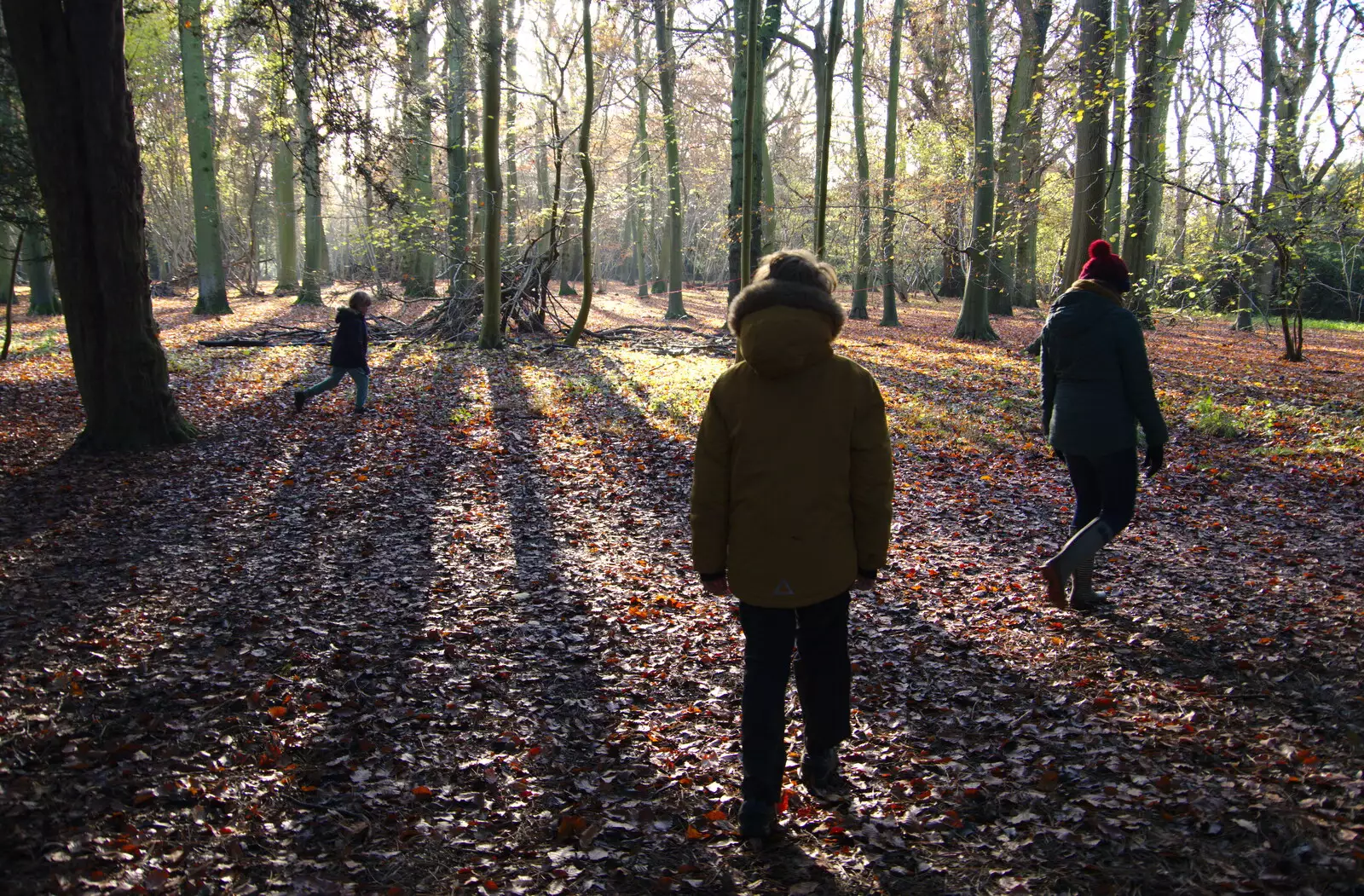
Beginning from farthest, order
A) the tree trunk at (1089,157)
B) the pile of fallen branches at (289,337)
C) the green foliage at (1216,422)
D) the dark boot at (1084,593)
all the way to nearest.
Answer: the pile of fallen branches at (289,337) → the tree trunk at (1089,157) → the green foliage at (1216,422) → the dark boot at (1084,593)

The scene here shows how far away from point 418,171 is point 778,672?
2112 centimetres

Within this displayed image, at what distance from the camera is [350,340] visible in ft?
33.8

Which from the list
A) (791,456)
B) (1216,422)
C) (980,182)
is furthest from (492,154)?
(791,456)

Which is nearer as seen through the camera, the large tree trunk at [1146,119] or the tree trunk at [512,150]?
the large tree trunk at [1146,119]

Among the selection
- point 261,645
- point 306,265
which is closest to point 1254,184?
point 261,645

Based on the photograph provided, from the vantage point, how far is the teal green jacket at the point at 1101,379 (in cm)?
439

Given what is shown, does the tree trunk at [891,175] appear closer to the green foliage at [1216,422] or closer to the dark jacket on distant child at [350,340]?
the green foliage at [1216,422]

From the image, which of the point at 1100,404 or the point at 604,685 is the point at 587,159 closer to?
the point at 1100,404

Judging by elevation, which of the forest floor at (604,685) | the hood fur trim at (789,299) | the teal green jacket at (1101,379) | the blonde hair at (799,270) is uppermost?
the blonde hair at (799,270)

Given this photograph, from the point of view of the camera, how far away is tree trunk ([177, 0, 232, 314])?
19.9 metres

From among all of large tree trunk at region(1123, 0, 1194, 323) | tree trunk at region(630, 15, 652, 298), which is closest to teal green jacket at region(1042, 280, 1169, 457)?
large tree trunk at region(1123, 0, 1194, 323)

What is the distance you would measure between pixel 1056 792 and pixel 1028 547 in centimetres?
323

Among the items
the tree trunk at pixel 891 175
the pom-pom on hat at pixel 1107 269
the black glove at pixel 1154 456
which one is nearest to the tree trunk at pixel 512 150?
the tree trunk at pixel 891 175

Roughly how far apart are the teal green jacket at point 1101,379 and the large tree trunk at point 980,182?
13029 mm
